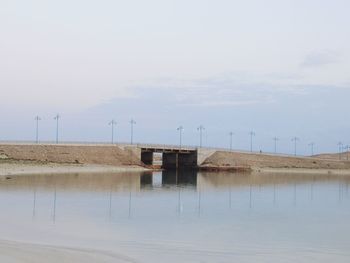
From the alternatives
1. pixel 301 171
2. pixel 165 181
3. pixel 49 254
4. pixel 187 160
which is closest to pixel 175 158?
pixel 187 160

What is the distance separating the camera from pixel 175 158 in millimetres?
149125

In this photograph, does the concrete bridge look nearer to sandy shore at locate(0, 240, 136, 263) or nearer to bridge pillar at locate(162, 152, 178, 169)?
bridge pillar at locate(162, 152, 178, 169)

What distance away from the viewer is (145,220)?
3884 centimetres

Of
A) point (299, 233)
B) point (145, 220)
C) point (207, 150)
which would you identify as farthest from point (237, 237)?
point (207, 150)

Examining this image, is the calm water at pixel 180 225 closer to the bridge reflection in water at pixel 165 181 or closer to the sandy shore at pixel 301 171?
the bridge reflection in water at pixel 165 181

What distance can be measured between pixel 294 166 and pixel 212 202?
3935 inches

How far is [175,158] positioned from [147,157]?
8.06m

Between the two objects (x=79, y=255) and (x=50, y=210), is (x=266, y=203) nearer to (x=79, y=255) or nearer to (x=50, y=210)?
(x=50, y=210)

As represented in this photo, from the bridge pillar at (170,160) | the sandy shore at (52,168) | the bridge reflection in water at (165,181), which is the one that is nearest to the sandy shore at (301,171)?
the bridge pillar at (170,160)

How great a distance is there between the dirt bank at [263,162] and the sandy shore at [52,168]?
2711cm

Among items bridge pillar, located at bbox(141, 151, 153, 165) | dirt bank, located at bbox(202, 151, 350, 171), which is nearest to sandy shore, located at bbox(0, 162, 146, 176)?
bridge pillar, located at bbox(141, 151, 153, 165)

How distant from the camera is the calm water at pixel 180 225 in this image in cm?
2728

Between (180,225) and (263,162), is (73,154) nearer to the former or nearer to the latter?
(263,162)

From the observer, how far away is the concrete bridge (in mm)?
140875
